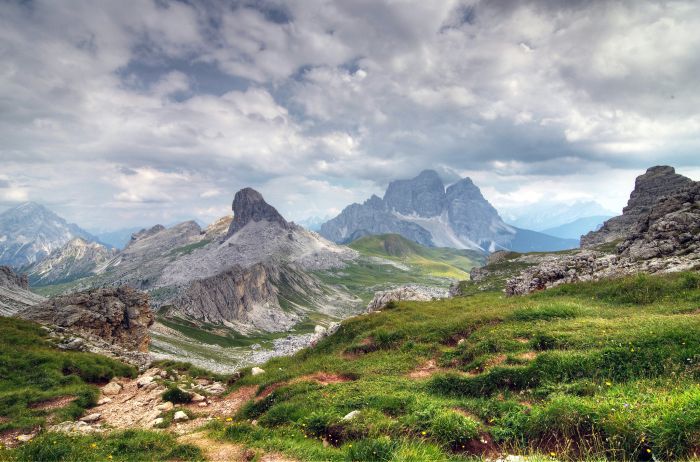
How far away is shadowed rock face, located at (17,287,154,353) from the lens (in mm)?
63969

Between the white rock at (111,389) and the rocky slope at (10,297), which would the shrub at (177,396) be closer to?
the white rock at (111,389)

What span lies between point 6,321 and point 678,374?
206ft

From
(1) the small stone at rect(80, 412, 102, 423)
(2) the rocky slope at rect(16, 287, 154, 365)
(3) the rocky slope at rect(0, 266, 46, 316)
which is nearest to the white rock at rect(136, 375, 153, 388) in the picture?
(1) the small stone at rect(80, 412, 102, 423)

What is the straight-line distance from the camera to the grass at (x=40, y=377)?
822 inches

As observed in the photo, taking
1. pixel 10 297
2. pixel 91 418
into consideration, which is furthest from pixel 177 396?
pixel 10 297

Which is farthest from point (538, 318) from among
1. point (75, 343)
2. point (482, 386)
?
point (75, 343)

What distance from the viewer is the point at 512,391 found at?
14.9 m

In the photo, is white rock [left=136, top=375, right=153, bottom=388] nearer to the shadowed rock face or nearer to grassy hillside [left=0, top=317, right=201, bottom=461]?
grassy hillside [left=0, top=317, right=201, bottom=461]

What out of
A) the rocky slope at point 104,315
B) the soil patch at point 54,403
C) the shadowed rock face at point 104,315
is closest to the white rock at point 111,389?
the soil patch at point 54,403

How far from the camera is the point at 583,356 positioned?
15094 millimetres

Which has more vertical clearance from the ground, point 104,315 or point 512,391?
point 512,391

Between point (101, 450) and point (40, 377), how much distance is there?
2132 cm

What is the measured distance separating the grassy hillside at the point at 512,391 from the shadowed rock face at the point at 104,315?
2172 inches

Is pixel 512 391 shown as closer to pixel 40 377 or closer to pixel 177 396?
pixel 177 396
